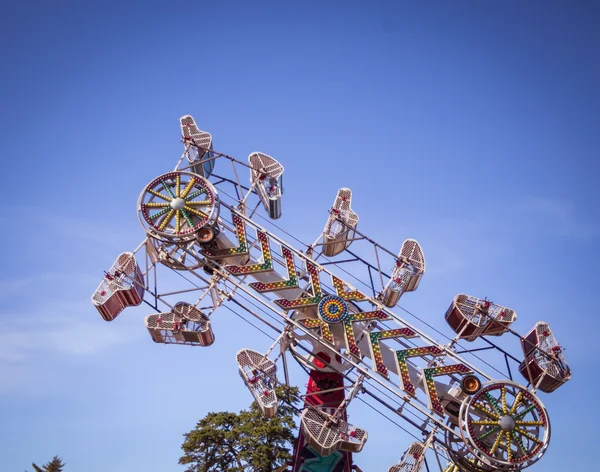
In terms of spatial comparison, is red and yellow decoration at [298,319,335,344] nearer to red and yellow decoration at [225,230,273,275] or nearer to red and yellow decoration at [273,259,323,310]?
red and yellow decoration at [273,259,323,310]

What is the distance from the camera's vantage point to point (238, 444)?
114 feet

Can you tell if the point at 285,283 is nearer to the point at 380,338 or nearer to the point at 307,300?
the point at 307,300

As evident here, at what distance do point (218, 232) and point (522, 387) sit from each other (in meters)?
10.3

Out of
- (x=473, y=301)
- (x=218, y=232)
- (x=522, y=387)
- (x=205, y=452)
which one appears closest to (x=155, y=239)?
(x=218, y=232)

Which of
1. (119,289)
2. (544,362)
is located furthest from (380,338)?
(119,289)

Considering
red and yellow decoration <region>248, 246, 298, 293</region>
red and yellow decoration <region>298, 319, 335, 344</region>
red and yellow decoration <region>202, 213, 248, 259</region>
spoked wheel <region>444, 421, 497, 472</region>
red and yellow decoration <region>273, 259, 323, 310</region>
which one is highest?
red and yellow decoration <region>202, 213, 248, 259</region>

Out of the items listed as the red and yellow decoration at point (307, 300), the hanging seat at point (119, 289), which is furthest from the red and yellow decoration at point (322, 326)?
A: the hanging seat at point (119, 289)

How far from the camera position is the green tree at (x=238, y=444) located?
34.1 meters

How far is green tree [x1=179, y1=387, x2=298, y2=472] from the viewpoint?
3406 cm

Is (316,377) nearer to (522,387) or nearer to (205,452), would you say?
(522,387)

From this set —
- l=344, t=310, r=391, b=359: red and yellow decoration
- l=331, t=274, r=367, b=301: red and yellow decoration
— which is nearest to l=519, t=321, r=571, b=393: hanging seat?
l=344, t=310, r=391, b=359: red and yellow decoration

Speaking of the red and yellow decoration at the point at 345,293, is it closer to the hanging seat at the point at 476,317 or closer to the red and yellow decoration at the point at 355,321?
the red and yellow decoration at the point at 355,321

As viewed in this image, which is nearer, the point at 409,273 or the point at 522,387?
the point at 522,387

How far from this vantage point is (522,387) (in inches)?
858
